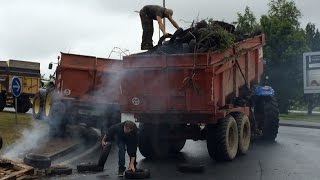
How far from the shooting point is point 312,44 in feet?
172

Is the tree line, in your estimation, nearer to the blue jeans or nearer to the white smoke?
the white smoke

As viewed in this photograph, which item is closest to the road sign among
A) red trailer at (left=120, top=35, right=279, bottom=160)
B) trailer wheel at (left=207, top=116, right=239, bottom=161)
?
red trailer at (left=120, top=35, right=279, bottom=160)

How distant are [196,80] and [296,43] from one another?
91.1 feet

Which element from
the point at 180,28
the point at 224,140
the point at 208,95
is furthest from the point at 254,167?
the point at 180,28

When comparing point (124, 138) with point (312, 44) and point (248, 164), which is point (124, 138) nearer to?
point (248, 164)

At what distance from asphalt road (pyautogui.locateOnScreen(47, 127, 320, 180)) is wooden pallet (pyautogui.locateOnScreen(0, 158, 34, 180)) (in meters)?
0.75

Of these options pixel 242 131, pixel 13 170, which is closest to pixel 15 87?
pixel 13 170

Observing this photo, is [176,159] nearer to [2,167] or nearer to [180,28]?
[180,28]

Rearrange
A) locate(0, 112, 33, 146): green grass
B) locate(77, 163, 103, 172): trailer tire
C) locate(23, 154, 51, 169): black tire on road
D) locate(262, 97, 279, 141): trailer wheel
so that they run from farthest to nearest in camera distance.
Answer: locate(262, 97, 279, 141): trailer wheel, locate(0, 112, 33, 146): green grass, locate(77, 163, 103, 172): trailer tire, locate(23, 154, 51, 169): black tire on road

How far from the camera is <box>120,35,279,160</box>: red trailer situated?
35.8 feet

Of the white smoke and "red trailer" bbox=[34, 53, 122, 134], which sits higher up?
"red trailer" bbox=[34, 53, 122, 134]

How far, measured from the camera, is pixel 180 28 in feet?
39.7

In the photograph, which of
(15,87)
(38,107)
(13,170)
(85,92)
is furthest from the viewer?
(38,107)

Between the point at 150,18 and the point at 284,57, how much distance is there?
25106 millimetres
